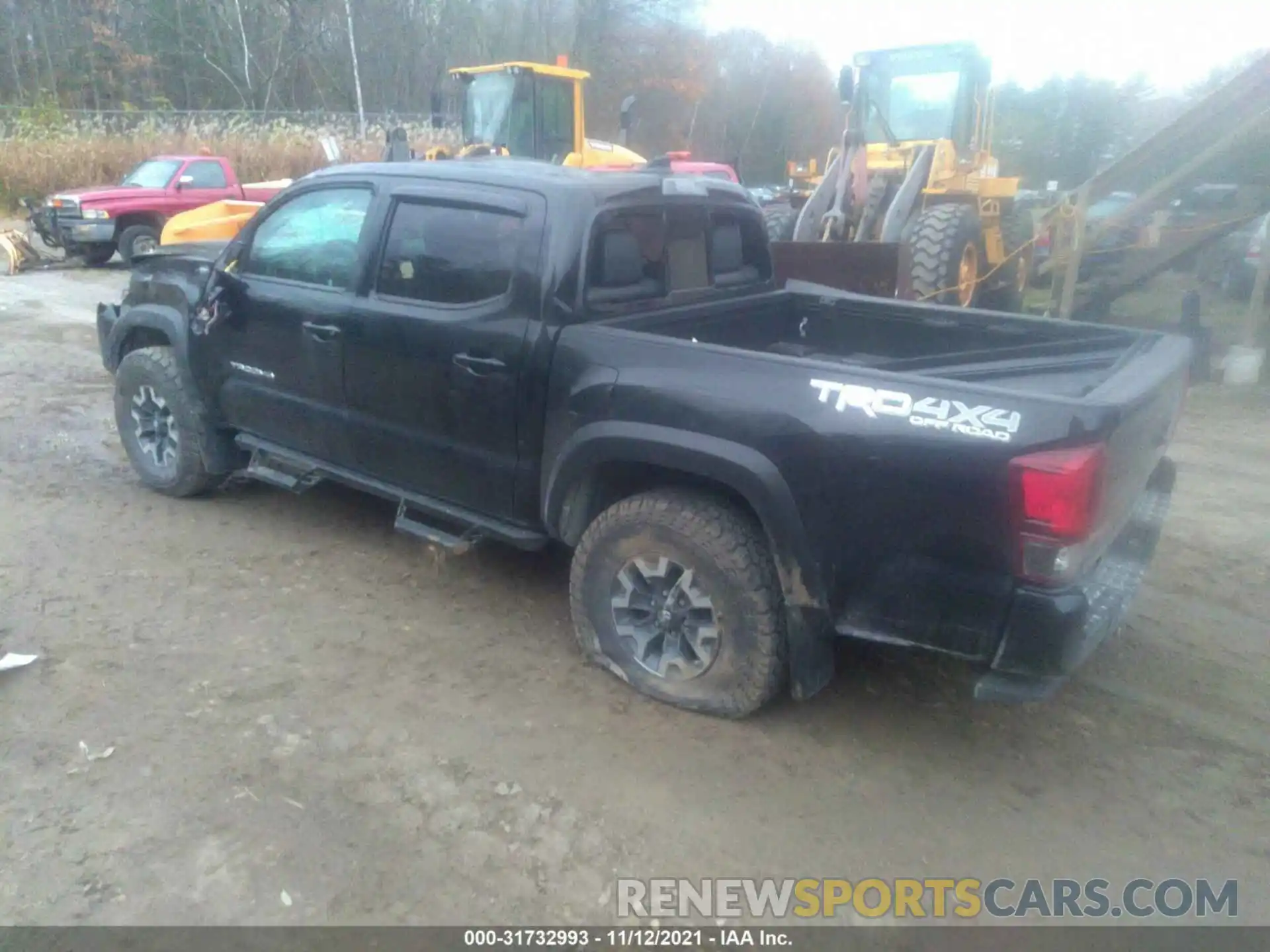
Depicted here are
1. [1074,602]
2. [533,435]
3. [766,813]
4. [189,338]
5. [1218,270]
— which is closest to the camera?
[1074,602]

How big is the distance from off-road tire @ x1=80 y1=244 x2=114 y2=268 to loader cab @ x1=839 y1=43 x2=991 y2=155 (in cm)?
1132

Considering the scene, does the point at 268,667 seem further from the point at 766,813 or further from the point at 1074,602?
the point at 1074,602

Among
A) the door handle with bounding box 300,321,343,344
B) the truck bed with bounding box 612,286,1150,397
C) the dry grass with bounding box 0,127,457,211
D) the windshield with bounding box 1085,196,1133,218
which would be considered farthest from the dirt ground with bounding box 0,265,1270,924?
the dry grass with bounding box 0,127,457,211

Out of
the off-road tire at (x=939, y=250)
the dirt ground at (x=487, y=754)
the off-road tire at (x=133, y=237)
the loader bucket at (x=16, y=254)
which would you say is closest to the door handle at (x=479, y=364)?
the dirt ground at (x=487, y=754)

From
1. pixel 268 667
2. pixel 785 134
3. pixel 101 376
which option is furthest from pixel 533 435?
pixel 785 134

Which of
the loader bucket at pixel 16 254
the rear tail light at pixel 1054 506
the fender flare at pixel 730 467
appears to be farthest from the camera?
the loader bucket at pixel 16 254

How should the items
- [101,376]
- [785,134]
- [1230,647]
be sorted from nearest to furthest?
1. [1230,647]
2. [101,376]
3. [785,134]

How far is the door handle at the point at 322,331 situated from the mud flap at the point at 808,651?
7.90 ft

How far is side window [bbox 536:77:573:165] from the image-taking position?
14.3 meters

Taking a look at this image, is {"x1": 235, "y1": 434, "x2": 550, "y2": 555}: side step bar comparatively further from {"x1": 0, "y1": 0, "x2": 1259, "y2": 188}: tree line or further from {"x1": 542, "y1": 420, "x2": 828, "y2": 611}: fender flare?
{"x1": 0, "y1": 0, "x2": 1259, "y2": 188}: tree line

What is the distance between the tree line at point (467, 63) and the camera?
34.6 m

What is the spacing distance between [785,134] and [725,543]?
1751 inches

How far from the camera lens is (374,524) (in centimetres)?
550

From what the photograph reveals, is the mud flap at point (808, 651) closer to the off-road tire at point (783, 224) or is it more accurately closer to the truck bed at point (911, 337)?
the truck bed at point (911, 337)
